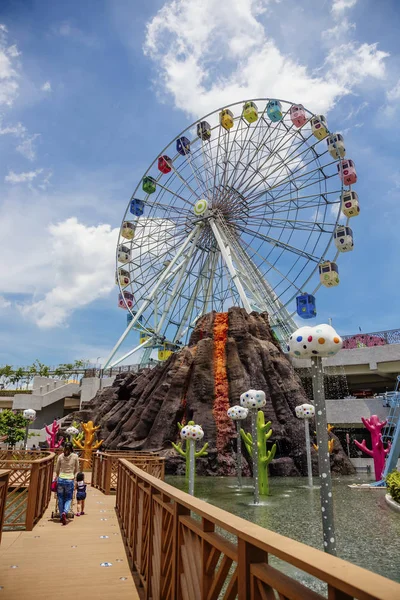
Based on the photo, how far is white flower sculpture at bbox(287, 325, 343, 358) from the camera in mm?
7496

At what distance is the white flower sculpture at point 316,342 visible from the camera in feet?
24.6

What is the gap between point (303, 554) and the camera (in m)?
1.53

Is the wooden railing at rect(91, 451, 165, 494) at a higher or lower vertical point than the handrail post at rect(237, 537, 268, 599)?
lower

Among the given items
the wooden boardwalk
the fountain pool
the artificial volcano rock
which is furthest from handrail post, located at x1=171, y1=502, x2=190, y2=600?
the artificial volcano rock

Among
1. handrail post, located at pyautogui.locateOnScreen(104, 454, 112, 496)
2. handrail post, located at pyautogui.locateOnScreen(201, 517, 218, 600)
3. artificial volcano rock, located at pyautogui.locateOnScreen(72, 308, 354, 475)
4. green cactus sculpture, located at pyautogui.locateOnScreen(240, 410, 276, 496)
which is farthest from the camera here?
artificial volcano rock, located at pyautogui.locateOnScreen(72, 308, 354, 475)

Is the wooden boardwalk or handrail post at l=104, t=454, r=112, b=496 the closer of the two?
the wooden boardwalk

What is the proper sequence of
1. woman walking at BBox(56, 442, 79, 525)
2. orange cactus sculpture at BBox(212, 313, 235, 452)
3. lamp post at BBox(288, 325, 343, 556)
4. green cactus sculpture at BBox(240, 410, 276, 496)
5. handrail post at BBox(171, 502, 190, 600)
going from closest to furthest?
handrail post at BBox(171, 502, 190, 600) → lamp post at BBox(288, 325, 343, 556) → woman walking at BBox(56, 442, 79, 525) → green cactus sculpture at BBox(240, 410, 276, 496) → orange cactus sculpture at BBox(212, 313, 235, 452)

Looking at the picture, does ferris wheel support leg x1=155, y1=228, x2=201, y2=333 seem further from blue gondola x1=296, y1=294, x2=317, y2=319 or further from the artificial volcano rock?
blue gondola x1=296, y1=294, x2=317, y2=319

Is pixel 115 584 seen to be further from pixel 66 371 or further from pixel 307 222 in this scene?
pixel 66 371

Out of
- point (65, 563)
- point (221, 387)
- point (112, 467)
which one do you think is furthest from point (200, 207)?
point (65, 563)

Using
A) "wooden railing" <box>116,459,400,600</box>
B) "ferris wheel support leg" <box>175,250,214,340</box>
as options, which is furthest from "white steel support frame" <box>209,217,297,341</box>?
"wooden railing" <box>116,459,400,600</box>

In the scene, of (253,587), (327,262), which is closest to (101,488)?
(253,587)

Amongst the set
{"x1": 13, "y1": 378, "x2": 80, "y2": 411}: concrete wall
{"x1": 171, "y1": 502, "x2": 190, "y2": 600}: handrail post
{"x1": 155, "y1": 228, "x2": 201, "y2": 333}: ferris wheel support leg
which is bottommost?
{"x1": 171, "y1": 502, "x2": 190, "y2": 600}: handrail post

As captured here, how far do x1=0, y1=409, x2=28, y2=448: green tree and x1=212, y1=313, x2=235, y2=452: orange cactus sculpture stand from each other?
516 inches
